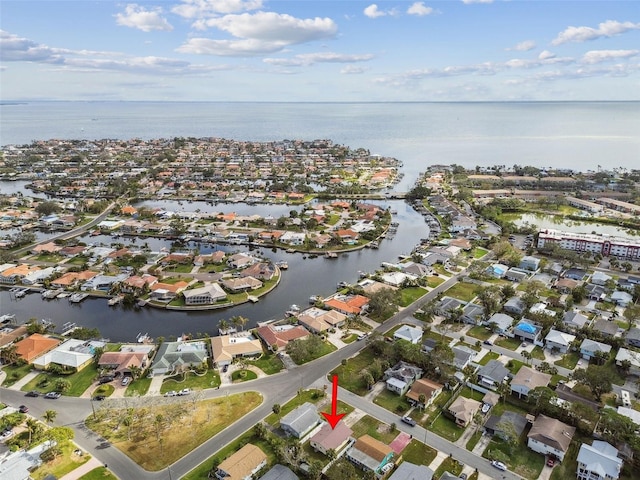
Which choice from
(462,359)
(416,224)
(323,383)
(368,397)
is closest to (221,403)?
(323,383)

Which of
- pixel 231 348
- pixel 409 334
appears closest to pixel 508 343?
pixel 409 334

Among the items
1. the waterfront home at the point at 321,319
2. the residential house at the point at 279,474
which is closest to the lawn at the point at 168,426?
the residential house at the point at 279,474

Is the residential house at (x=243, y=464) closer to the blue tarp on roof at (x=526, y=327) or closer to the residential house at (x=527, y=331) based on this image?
the residential house at (x=527, y=331)

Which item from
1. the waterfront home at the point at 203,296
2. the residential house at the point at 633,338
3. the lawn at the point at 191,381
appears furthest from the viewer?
the waterfront home at the point at 203,296

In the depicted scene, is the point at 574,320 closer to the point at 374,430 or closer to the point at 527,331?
the point at 527,331

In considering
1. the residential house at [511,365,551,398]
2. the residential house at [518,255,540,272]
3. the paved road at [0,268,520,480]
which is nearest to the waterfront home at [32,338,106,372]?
the paved road at [0,268,520,480]

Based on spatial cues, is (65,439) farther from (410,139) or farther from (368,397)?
(410,139)

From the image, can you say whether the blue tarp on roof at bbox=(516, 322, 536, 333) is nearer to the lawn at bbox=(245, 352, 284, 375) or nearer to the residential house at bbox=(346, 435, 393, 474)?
the residential house at bbox=(346, 435, 393, 474)
